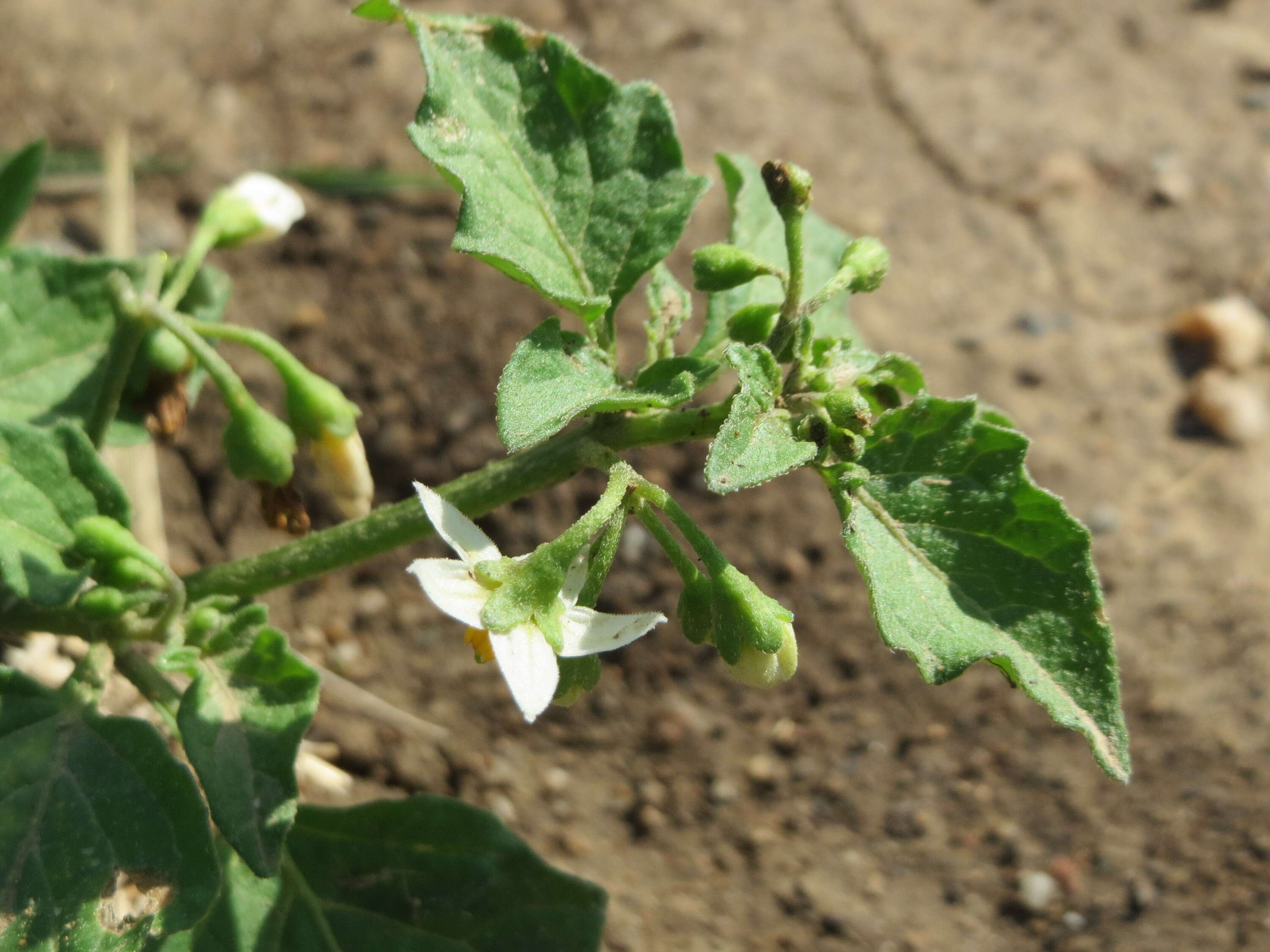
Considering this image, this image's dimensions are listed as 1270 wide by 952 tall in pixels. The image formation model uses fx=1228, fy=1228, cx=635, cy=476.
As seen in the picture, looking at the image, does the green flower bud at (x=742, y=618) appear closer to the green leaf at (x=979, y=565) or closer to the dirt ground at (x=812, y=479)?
the green leaf at (x=979, y=565)

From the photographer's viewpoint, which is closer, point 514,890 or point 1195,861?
point 514,890

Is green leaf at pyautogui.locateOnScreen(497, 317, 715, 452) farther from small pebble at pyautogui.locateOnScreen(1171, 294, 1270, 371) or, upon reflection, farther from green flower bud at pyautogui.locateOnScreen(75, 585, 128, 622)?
small pebble at pyautogui.locateOnScreen(1171, 294, 1270, 371)

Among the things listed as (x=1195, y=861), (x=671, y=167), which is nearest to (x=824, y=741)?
(x=1195, y=861)

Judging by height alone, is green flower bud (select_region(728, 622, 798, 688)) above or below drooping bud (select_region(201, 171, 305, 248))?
below

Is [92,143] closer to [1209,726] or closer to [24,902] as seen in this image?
[24,902]

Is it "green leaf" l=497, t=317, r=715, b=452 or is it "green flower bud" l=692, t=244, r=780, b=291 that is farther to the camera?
"green flower bud" l=692, t=244, r=780, b=291

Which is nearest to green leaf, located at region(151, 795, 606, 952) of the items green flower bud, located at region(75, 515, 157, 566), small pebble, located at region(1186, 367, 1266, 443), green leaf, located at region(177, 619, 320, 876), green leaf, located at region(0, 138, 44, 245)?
green leaf, located at region(177, 619, 320, 876)
